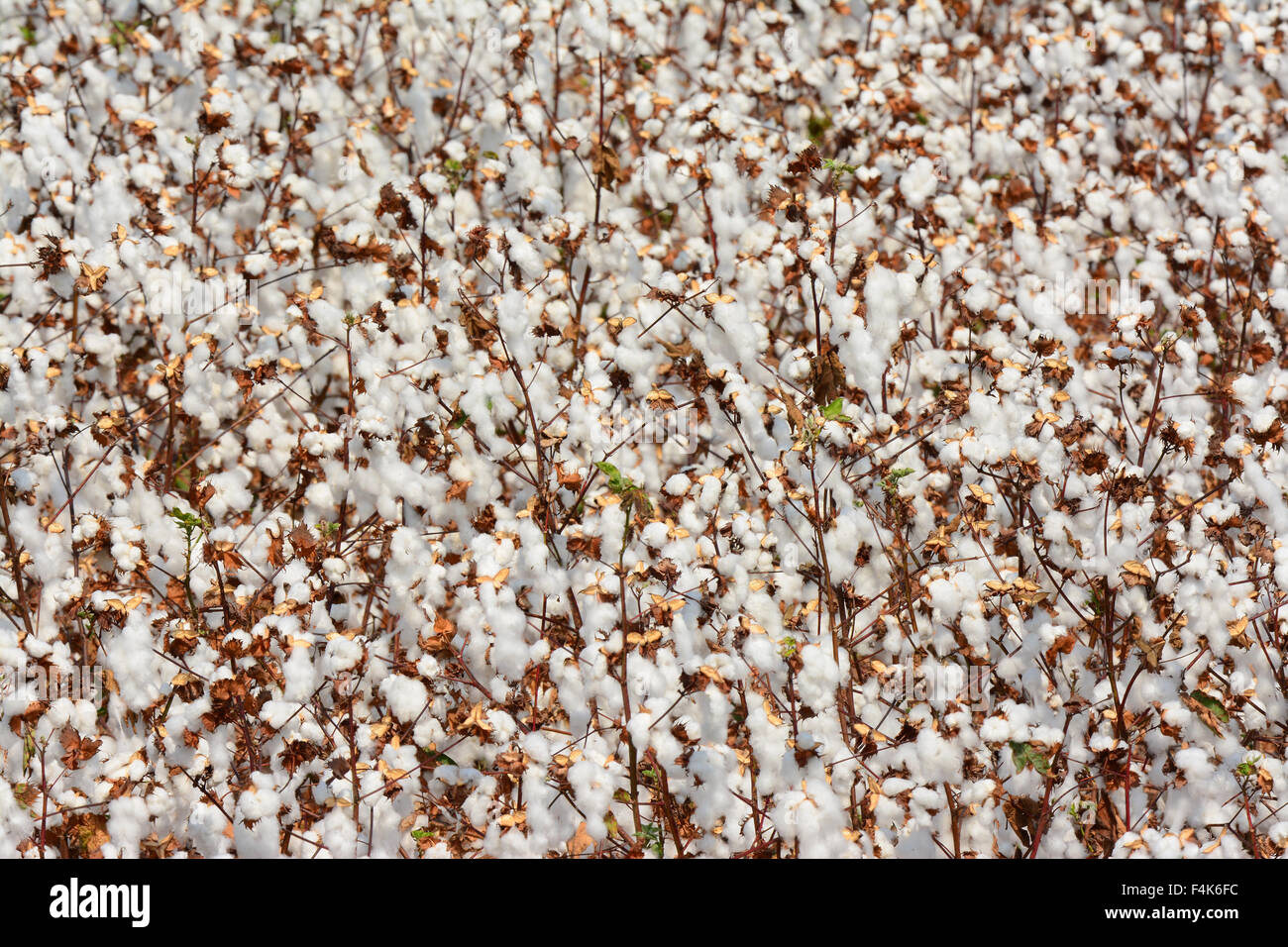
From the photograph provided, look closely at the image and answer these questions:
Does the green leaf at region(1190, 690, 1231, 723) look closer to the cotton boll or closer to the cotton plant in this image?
the cotton plant

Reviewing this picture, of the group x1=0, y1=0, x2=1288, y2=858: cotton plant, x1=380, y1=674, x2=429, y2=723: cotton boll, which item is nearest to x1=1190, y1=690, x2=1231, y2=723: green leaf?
x1=0, y1=0, x2=1288, y2=858: cotton plant

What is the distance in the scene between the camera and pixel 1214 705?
3.08m

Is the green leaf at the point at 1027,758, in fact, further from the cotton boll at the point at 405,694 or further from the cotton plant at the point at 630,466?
the cotton boll at the point at 405,694

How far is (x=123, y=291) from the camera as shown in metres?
4.02

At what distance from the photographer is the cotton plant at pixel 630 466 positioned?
2943mm

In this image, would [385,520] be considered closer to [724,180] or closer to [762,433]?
[762,433]

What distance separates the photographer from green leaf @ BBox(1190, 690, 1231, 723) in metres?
3.05

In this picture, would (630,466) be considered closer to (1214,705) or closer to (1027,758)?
(1027,758)

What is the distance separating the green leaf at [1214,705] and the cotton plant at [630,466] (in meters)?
0.02

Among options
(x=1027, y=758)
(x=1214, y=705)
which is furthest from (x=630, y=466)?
(x=1214, y=705)

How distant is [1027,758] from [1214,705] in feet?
2.02

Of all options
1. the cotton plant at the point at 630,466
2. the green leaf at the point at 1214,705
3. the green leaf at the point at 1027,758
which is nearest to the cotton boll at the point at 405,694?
the cotton plant at the point at 630,466

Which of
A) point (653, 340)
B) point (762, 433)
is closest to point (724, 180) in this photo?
point (653, 340)

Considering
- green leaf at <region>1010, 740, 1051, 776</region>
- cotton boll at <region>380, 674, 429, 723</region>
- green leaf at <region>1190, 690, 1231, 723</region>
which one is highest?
cotton boll at <region>380, 674, 429, 723</region>
